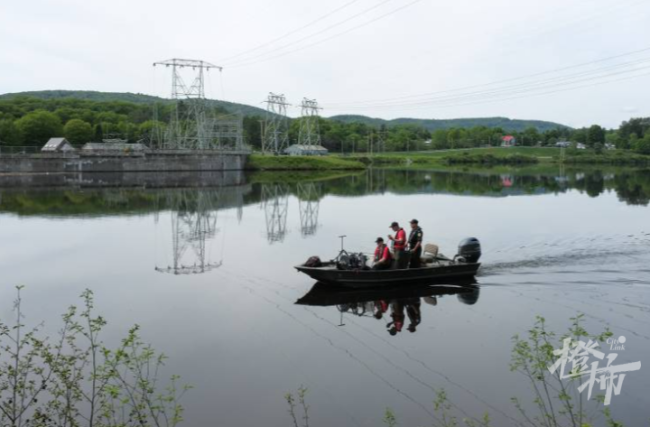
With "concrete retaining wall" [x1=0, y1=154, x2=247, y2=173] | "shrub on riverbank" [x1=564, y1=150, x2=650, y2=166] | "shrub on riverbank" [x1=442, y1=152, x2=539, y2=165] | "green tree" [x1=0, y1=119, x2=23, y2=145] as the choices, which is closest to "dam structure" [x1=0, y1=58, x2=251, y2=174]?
"concrete retaining wall" [x1=0, y1=154, x2=247, y2=173]

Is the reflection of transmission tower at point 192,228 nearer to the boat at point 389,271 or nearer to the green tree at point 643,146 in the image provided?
the boat at point 389,271

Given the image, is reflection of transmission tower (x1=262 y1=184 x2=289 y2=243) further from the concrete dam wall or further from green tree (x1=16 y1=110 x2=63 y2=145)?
green tree (x1=16 y1=110 x2=63 y2=145)

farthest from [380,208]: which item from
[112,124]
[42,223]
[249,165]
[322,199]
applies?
[112,124]

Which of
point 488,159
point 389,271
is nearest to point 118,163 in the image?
point 389,271

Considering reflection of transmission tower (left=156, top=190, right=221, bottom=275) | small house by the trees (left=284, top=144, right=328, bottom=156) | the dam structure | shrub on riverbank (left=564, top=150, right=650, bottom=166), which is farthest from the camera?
shrub on riverbank (left=564, top=150, right=650, bottom=166)

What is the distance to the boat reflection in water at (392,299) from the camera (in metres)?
18.4

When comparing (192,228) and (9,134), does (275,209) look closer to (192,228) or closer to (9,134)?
(192,228)

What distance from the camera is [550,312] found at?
18750 mm

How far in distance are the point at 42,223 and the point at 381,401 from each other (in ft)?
119

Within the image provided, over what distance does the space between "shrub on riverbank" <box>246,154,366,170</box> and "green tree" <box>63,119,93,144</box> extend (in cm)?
5292

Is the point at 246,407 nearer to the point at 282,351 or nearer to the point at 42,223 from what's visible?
the point at 282,351

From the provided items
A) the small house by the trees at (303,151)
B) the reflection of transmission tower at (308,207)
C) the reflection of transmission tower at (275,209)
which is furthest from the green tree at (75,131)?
the reflection of transmission tower at (308,207)

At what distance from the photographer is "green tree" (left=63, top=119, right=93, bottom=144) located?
142125 mm

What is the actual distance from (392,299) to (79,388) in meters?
12.7
